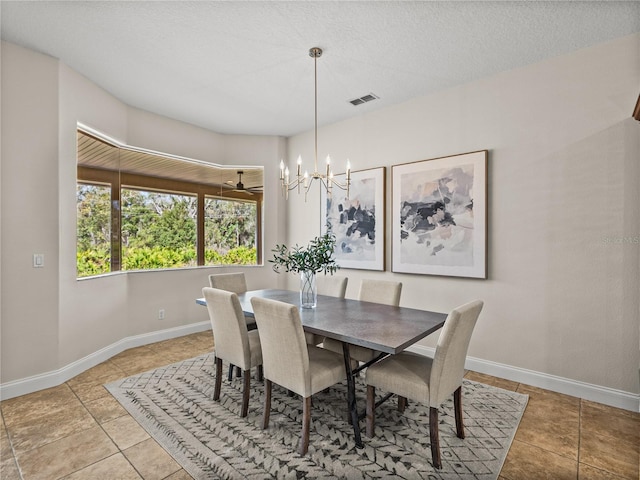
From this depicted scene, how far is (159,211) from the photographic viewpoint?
14.4 feet

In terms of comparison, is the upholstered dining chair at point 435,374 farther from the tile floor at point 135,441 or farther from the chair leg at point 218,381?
the chair leg at point 218,381

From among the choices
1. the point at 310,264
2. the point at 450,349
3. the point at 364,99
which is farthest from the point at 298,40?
the point at 450,349

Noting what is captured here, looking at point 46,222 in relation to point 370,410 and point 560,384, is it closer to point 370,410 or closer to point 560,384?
point 370,410

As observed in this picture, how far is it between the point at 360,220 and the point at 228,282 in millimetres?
1759

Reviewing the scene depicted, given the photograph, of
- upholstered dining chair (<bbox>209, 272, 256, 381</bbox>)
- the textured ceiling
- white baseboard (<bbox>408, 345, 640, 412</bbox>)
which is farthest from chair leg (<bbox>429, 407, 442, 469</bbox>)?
the textured ceiling

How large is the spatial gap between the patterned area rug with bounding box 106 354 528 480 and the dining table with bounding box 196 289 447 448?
0.65 ft

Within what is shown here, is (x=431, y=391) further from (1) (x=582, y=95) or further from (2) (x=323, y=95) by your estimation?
(2) (x=323, y=95)

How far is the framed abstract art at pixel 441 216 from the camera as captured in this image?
3.25m

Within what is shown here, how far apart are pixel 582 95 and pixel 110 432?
4.44 metres

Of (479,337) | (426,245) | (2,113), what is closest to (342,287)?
(426,245)

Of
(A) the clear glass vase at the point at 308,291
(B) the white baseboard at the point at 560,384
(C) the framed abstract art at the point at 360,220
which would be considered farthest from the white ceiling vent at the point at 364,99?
(B) the white baseboard at the point at 560,384

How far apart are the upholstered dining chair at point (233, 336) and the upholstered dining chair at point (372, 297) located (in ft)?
2.27

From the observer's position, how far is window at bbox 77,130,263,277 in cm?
354

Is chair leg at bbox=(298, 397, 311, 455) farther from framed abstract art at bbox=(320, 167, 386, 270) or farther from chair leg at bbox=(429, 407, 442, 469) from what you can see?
framed abstract art at bbox=(320, 167, 386, 270)
